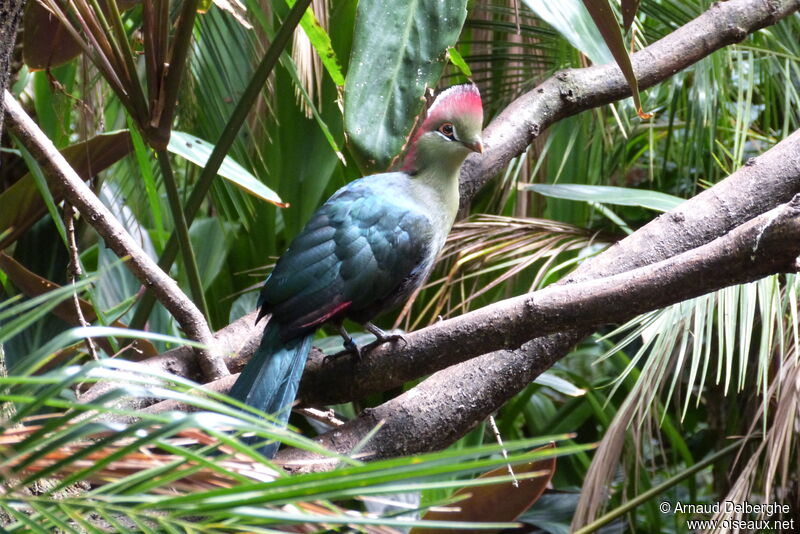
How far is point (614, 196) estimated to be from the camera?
1662 mm

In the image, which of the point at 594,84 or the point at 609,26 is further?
the point at 594,84

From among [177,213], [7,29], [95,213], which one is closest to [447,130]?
[177,213]

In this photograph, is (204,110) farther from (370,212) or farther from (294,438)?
(294,438)

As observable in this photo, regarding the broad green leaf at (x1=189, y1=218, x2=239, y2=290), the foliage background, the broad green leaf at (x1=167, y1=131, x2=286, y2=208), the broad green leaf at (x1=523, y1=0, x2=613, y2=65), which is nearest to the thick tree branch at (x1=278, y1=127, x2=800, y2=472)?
the foliage background

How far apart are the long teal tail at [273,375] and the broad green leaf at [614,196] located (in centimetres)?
77

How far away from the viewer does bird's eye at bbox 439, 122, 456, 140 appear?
138 centimetres

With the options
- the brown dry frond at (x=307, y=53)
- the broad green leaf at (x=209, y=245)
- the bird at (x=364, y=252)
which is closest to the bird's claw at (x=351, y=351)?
the bird at (x=364, y=252)

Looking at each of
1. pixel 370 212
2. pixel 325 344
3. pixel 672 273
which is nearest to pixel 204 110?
pixel 325 344

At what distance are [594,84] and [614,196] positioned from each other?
0.26 m

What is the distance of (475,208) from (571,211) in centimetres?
30

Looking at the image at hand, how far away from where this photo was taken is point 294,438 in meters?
0.36

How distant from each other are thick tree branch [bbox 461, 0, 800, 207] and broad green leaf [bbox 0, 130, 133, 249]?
2.22 feet

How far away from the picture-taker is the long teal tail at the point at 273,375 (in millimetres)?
1092

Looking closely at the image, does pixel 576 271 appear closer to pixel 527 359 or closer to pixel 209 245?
pixel 527 359
